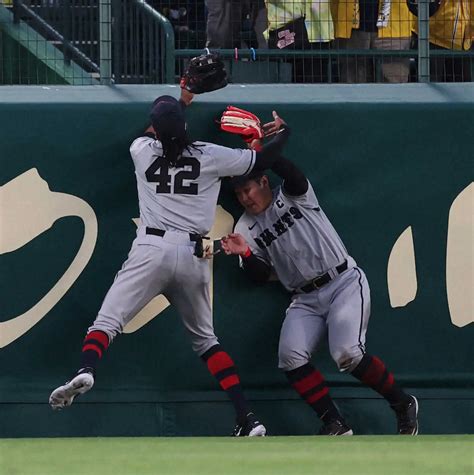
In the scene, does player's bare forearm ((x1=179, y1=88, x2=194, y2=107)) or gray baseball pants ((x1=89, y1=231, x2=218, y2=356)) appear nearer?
gray baseball pants ((x1=89, y1=231, x2=218, y2=356))

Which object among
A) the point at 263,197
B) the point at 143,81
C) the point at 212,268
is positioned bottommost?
the point at 212,268

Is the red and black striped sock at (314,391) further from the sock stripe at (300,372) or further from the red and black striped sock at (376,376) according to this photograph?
the red and black striped sock at (376,376)

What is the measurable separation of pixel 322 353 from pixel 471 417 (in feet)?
3.27

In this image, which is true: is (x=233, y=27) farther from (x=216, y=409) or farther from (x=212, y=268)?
(x=216, y=409)

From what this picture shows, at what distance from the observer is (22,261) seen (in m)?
7.57

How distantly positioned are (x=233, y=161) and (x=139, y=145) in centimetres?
56

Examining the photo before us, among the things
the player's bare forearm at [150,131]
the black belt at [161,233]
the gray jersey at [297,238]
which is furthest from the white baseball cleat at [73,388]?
the player's bare forearm at [150,131]

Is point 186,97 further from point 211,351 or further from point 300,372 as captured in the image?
point 300,372

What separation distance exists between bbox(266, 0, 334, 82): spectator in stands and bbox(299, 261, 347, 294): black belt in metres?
1.33

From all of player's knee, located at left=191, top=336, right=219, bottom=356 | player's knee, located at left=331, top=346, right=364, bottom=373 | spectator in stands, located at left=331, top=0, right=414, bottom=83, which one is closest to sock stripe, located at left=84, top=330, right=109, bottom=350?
player's knee, located at left=191, top=336, right=219, bottom=356

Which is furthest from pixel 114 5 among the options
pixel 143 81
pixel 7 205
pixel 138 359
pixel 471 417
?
pixel 471 417

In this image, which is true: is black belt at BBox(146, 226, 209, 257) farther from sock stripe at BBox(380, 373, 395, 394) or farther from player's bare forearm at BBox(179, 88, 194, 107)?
sock stripe at BBox(380, 373, 395, 394)

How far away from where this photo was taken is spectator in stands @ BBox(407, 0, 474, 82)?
8.00 metres

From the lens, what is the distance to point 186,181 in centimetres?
717
